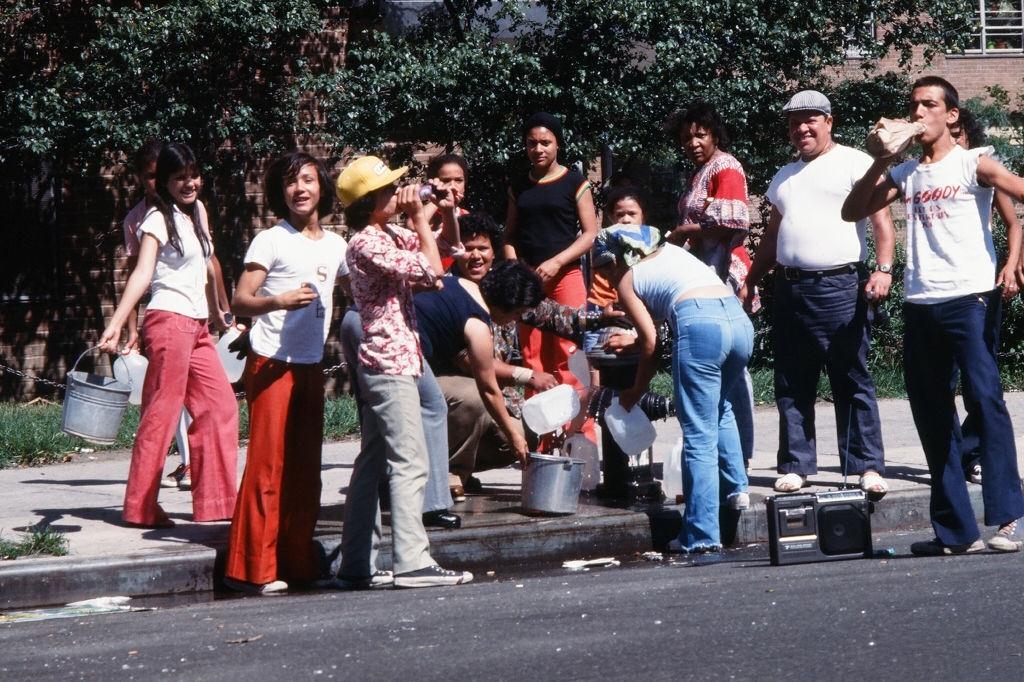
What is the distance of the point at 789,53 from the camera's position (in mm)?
14633

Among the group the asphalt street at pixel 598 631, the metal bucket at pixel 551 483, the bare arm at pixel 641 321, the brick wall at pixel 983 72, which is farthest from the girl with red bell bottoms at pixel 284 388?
the brick wall at pixel 983 72

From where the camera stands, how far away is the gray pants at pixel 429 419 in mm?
6758

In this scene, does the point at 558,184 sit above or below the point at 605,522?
above

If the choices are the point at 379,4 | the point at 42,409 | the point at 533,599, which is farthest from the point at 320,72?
the point at 533,599

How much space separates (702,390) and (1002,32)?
21806 millimetres

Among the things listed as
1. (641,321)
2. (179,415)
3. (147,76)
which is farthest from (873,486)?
(147,76)

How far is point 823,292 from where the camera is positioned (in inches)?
320

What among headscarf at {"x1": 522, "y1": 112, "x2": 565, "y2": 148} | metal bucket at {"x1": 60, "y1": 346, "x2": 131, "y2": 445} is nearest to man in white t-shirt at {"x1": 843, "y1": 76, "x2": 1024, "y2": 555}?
headscarf at {"x1": 522, "y1": 112, "x2": 565, "y2": 148}

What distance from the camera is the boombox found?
22.2 ft

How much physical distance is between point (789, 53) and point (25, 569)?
1011 centimetres

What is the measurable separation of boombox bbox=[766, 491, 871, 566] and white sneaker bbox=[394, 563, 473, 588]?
1.42 meters

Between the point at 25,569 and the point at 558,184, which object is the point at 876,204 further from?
the point at 25,569

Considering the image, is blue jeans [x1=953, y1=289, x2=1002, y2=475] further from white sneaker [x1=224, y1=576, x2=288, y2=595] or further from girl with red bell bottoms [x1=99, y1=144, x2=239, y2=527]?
girl with red bell bottoms [x1=99, y1=144, x2=239, y2=527]

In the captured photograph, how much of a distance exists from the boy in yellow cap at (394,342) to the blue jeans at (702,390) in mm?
1225
